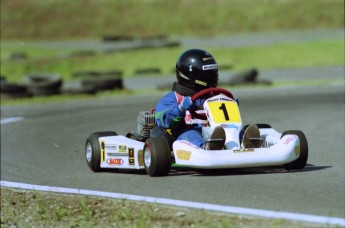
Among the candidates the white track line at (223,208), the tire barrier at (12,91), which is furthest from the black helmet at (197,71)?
the tire barrier at (12,91)

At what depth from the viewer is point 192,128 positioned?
8.39m

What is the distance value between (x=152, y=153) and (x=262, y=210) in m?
2.07

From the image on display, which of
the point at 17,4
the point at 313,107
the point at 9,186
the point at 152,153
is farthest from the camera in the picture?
the point at 17,4

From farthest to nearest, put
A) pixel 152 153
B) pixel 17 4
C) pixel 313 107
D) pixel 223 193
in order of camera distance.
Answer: pixel 17 4, pixel 313 107, pixel 152 153, pixel 223 193

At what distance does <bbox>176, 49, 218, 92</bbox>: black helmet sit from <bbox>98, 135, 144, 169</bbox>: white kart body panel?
734 millimetres

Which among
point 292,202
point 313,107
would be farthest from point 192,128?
point 313,107

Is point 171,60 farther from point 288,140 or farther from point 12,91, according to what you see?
point 288,140

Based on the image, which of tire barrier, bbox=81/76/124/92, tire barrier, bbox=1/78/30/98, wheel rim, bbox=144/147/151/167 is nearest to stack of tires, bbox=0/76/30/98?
tire barrier, bbox=1/78/30/98

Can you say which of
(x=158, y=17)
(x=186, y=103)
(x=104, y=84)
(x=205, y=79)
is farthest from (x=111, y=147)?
(x=158, y=17)

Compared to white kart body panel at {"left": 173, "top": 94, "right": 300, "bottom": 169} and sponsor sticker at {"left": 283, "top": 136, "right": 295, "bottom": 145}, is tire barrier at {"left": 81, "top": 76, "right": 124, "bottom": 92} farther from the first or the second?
sponsor sticker at {"left": 283, "top": 136, "right": 295, "bottom": 145}

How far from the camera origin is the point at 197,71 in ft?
27.5

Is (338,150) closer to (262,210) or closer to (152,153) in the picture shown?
(152,153)

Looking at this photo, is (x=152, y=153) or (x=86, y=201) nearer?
(x=86, y=201)

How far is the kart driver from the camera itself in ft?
26.9
